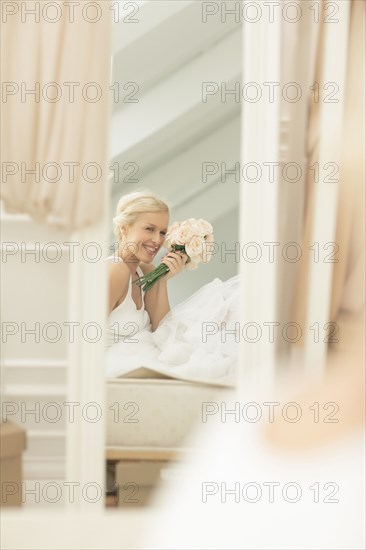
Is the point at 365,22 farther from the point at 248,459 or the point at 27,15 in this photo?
the point at 248,459

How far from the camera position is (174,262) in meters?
2.12

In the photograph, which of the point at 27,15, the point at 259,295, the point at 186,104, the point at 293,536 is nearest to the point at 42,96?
the point at 27,15

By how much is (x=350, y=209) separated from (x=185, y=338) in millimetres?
671

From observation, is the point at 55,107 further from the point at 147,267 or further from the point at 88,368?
the point at 88,368

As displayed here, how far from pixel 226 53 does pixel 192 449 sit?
1289mm

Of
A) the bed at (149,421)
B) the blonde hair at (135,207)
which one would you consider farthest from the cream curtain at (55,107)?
the bed at (149,421)

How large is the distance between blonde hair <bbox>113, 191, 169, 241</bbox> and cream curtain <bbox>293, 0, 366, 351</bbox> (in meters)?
0.51

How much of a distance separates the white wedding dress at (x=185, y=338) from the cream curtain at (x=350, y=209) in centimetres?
25

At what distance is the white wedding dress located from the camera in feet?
6.54

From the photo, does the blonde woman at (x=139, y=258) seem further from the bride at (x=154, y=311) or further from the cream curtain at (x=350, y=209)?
the cream curtain at (x=350, y=209)

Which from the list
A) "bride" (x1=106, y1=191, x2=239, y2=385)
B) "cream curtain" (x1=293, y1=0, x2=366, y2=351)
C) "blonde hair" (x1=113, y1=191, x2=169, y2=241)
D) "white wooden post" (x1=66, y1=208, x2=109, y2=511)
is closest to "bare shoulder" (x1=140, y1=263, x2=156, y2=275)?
"bride" (x1=106, y1=191, x2=239, y2=385)

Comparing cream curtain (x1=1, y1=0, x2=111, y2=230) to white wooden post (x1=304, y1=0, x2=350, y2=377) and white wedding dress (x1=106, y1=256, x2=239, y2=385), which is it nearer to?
white wedding dress (x1=106, y1=256, x2=239, y2=385)

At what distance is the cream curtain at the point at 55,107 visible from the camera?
1.78 metres

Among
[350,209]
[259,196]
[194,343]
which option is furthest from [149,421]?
[350,209]
